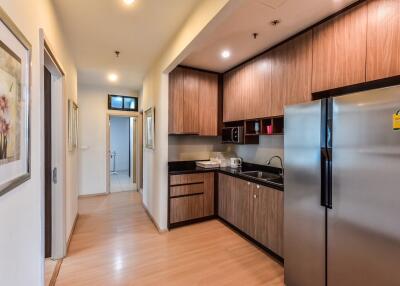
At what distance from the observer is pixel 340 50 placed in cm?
198

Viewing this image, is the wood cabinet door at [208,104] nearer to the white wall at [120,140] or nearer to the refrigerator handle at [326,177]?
the refrigerator handle at [326,177]

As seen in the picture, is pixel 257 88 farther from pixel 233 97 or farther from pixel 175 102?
pixel 175 102

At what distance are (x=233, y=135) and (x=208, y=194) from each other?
3.57 ft

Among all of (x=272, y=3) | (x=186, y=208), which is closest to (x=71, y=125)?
Result: (x=186, y=208)

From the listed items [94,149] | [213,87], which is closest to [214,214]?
[213,87]

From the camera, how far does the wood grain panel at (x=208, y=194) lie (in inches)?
→ 138

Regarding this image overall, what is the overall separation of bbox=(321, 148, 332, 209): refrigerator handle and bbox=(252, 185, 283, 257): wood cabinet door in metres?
0.73

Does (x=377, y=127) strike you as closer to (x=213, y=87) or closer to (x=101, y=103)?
(x=213, y=87)

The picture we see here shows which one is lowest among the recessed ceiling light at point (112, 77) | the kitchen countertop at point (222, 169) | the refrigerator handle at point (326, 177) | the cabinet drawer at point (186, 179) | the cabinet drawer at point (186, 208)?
the cabinet drawer at point (186, 208)

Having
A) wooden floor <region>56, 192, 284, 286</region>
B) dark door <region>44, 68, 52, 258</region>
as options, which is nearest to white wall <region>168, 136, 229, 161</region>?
wooden floor <region>56, 192, 284, 286</region>

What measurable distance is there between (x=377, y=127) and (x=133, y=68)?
3.67 m

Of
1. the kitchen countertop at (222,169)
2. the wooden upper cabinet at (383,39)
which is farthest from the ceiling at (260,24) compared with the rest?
the kitchen countertop at (222,169)

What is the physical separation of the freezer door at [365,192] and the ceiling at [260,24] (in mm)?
1016

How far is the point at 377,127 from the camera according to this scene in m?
1.33
